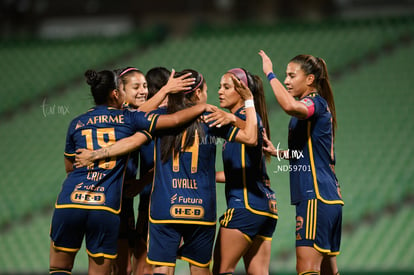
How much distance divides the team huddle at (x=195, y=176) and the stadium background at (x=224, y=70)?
11.9ft

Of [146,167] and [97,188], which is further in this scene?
[146,167]

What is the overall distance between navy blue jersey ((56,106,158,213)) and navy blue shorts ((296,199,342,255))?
1.27 m

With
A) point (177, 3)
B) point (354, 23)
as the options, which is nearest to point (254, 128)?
point (354, 23)

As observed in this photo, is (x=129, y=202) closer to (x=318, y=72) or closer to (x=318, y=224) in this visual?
(x=318, y=224)

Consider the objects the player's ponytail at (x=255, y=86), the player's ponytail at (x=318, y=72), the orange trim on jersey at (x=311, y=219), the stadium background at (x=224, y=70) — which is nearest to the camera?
the orange trim on jersey at (x=311, y=219)

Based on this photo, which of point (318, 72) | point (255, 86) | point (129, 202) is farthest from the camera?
point (129, 202)

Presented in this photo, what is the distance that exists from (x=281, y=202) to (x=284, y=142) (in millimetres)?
1174

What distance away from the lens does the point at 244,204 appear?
4125 mm

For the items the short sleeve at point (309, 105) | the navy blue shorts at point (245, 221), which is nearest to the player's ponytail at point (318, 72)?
the short sleeve at point (309, 105)

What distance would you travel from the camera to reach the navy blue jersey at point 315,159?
405cm

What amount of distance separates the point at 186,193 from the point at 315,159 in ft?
3.25

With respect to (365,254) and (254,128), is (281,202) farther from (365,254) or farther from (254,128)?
(254,128)

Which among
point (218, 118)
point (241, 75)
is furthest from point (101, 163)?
point (241, 75)

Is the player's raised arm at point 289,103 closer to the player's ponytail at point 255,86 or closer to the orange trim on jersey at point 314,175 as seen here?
the orange trim on jersey at point 314,175
